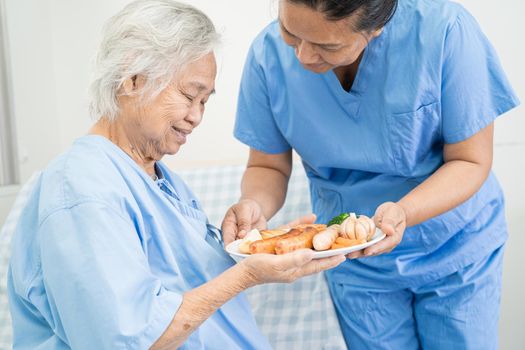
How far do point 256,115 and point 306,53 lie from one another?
401 mm

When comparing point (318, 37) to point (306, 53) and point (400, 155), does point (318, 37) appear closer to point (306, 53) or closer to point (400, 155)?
point (306, 53)

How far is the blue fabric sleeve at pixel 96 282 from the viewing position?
105 centimetres

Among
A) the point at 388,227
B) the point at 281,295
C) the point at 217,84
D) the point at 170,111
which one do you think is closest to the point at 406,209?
the point at 388,227

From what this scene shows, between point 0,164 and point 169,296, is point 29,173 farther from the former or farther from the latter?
point 169,296

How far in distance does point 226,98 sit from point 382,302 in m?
1.31

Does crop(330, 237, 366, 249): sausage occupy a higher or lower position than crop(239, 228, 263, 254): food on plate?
higher

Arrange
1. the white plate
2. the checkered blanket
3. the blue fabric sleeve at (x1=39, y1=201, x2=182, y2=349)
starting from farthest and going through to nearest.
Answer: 1. the checkered blanket
2. the white plate
3. the blue fabric sleeve at (x1=39, y1=201, x2=182, y2=349)

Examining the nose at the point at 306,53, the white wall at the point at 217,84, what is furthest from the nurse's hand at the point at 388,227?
the white wall at the point at 217,84

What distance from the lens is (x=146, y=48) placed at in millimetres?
1220

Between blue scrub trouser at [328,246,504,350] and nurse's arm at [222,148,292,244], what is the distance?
0.29 metres

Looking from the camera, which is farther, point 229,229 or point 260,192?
point 260,192

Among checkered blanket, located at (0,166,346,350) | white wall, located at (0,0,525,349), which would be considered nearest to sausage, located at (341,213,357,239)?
checkered blanket, located at (0,166,346,350)

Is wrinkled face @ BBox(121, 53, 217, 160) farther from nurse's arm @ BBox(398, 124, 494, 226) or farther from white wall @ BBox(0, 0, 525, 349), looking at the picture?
white wall @ BBox(0, 0, 525, 349)

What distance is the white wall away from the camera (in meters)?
2.47
